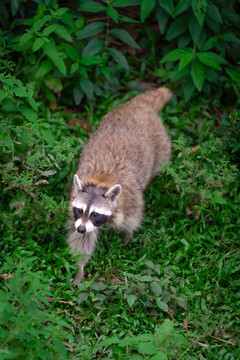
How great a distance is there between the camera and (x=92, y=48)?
5.41m

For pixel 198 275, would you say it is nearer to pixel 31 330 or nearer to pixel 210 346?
pixel 210 346

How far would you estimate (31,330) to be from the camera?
2656mm

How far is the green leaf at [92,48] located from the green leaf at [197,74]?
130cm

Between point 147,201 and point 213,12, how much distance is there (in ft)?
8.41

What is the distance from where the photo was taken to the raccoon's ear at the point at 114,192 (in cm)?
409

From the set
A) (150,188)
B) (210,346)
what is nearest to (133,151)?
(150,188)

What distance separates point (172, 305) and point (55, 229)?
1.49m

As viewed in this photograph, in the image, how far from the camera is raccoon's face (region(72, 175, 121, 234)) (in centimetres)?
405

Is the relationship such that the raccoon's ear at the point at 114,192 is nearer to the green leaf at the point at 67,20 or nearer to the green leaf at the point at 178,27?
the green leaf at the point at 67,20

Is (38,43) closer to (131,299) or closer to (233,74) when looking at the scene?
(233,74)

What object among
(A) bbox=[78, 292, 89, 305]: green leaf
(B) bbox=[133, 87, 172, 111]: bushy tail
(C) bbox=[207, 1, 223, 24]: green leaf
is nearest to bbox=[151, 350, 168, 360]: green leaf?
(A) bbox=[78, 292, 89, 305]: green leaf

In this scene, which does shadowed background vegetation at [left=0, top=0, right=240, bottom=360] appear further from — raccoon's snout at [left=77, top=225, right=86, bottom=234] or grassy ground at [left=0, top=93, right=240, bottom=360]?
raccoon's snout at [left=77, top=225, right=86, bottom=234]

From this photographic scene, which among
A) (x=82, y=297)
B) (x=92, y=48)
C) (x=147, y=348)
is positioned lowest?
(x=82, y=297)

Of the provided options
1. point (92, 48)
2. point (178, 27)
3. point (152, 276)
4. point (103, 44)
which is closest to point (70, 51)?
point (92, 48)
